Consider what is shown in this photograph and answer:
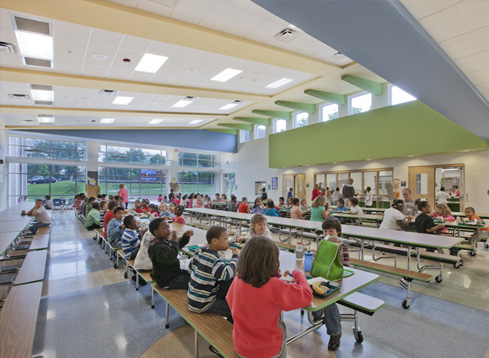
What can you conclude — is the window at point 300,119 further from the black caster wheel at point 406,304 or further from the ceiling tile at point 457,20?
the black caster wheel at point 406,304

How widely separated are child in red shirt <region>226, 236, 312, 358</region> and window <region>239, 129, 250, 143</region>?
17.5m

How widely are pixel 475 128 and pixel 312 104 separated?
7.61m

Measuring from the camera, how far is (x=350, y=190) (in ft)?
34.3

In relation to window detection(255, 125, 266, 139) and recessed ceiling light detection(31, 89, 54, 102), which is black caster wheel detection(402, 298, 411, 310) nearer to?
recessed ceiling light detection(31, 89, 54, 102)

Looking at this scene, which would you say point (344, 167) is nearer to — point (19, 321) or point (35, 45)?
point (35, 45)

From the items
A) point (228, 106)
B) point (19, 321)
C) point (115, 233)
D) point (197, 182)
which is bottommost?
point (19, 321)

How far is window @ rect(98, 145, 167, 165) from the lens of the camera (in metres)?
16.8

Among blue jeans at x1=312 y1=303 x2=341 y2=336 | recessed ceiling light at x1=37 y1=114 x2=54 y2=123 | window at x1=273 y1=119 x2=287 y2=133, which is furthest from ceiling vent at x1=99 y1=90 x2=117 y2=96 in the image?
window at x1=273 y1=119 x2=287 y2=133

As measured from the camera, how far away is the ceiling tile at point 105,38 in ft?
16.2

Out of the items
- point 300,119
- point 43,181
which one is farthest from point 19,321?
point 43,181

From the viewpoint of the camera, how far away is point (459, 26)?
2.89 meters

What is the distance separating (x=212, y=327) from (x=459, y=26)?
386 cm

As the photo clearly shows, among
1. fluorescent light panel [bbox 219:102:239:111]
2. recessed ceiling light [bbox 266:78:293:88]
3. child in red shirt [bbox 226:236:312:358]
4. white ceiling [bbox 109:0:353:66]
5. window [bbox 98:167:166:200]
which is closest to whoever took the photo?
child in red shirt [bbox 226:236:312:358]

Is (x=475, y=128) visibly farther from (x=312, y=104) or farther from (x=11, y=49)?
(x=11, y=49)
